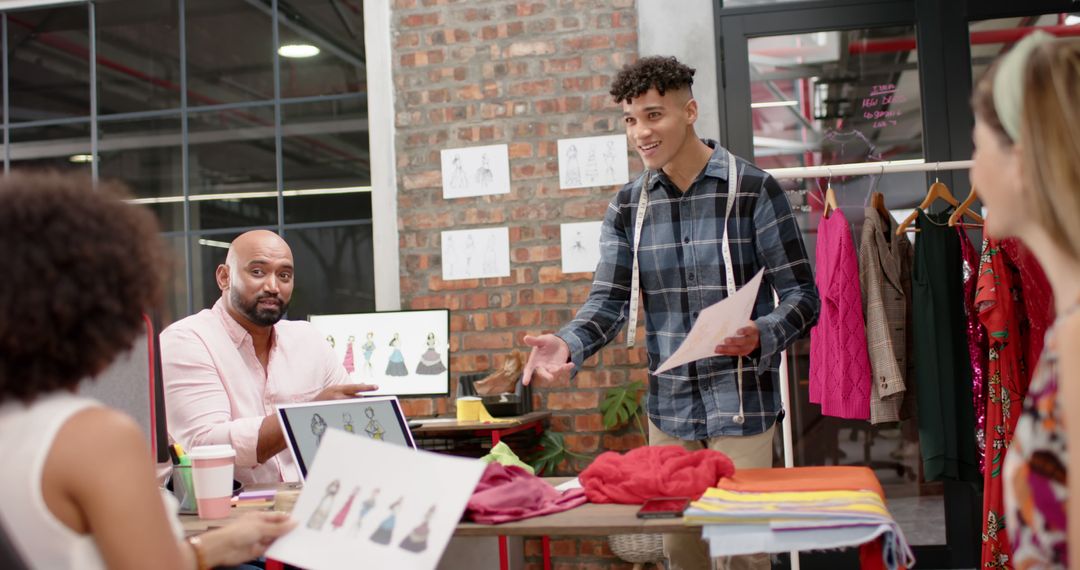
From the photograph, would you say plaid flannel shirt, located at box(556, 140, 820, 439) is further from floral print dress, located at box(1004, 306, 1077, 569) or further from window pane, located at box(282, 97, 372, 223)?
window pane, located at box(282, 97, 372, 223)

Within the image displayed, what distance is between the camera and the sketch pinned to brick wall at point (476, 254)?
4.43 meters

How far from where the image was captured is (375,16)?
4.59 m

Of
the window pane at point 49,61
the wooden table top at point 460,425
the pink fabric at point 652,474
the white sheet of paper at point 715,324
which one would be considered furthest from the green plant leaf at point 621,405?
the window pane at point 49,61

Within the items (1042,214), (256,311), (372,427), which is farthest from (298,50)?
(1042,214)

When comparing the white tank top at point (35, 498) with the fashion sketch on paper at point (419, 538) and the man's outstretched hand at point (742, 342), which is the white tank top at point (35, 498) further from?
the man's outstretched hand at point (742, 342)

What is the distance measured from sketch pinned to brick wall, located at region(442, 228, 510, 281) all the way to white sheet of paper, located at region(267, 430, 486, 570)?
2851 mm

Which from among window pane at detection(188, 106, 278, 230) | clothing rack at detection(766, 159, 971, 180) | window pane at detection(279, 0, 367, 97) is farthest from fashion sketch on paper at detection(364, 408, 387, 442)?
window pane at detection(188, 106, 278, 230)

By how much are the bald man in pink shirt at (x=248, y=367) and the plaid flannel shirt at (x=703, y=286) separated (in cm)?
74

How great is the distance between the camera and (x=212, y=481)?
1906 millimetres

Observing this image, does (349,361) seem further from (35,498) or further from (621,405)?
(35,498)

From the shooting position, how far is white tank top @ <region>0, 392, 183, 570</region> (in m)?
1.04

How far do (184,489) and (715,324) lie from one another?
1.18m

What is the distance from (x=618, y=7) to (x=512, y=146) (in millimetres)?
797

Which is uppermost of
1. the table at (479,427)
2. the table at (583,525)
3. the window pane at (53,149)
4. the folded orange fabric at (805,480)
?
the window pane at (53,149)
